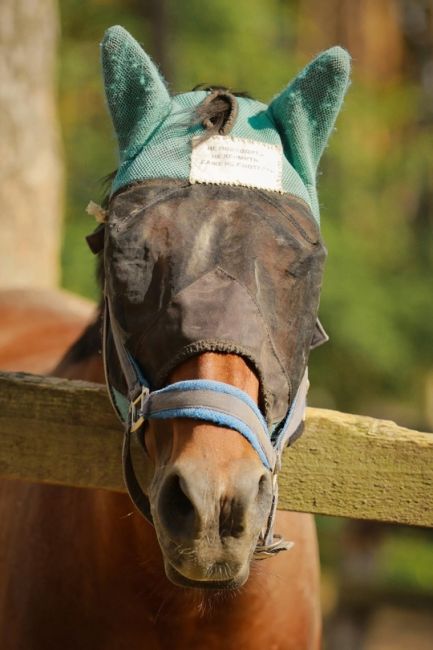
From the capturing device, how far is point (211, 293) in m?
→ 2.26

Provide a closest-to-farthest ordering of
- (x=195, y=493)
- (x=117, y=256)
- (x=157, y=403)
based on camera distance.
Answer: (x=195, y=493) → (x=157, y=403) → (x=117, y=256)

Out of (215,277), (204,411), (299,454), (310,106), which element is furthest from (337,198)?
(204,411)

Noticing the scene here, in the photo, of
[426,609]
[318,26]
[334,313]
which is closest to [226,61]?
[334,313]

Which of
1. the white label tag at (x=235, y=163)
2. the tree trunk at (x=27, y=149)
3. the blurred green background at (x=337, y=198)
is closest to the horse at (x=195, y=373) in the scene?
the white label tag at (x=235, y=163)

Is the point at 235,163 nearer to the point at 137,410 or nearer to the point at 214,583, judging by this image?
the point at 137,410

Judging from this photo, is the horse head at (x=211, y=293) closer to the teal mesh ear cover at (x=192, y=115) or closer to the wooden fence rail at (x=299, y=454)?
the teal mesh ear cover at (x=192, y=115)

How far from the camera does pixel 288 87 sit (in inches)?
102

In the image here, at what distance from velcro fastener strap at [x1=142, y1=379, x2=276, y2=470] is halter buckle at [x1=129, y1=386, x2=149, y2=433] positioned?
0.15 feet

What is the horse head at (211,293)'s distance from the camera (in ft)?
6.88

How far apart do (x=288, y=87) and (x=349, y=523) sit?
7142 millimetres

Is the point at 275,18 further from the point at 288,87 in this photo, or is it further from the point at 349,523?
the point at 288,87

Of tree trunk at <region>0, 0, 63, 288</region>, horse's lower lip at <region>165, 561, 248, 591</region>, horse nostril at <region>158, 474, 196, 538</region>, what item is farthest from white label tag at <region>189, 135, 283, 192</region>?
tree trunk at <region>0, 0, 63, 288</region>

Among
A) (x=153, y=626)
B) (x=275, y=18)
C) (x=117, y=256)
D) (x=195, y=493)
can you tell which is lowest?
(x=275, y=18)

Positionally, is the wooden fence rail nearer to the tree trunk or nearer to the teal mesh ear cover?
the teal mesh ear cover
